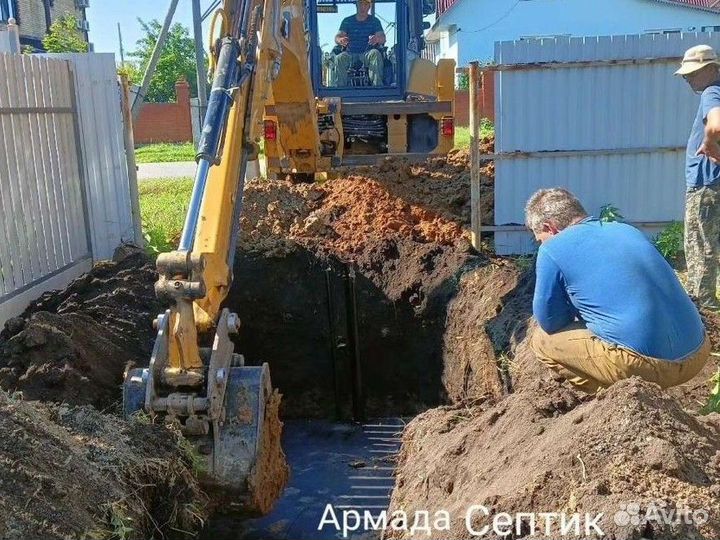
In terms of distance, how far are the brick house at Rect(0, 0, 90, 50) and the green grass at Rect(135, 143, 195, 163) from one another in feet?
23.4

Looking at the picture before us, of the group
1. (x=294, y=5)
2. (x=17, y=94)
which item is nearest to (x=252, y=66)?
(x=294, y=5)

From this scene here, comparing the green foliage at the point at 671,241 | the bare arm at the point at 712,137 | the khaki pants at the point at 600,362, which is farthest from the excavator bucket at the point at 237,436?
the green foliage at the point at 671,241

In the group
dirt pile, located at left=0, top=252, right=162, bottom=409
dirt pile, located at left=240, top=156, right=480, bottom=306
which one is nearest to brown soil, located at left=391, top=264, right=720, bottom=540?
dirt pile, located at left=0, top=252, right=162, bottom=409

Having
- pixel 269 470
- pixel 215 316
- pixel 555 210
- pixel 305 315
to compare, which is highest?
pixel 555 210

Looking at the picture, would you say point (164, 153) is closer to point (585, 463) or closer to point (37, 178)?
point (37, 178)

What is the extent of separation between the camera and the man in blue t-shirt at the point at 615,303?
3.54m

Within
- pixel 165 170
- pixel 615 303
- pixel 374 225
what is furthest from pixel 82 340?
pixel 165 170

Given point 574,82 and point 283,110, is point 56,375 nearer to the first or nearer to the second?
point 283,110

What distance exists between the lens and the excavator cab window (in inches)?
380

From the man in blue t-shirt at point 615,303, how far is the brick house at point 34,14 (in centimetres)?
2799

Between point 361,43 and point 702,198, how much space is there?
18.1 feet

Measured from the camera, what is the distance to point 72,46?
26.3 m

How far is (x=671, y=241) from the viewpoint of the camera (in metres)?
7.15

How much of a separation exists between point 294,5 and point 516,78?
2220 mm
